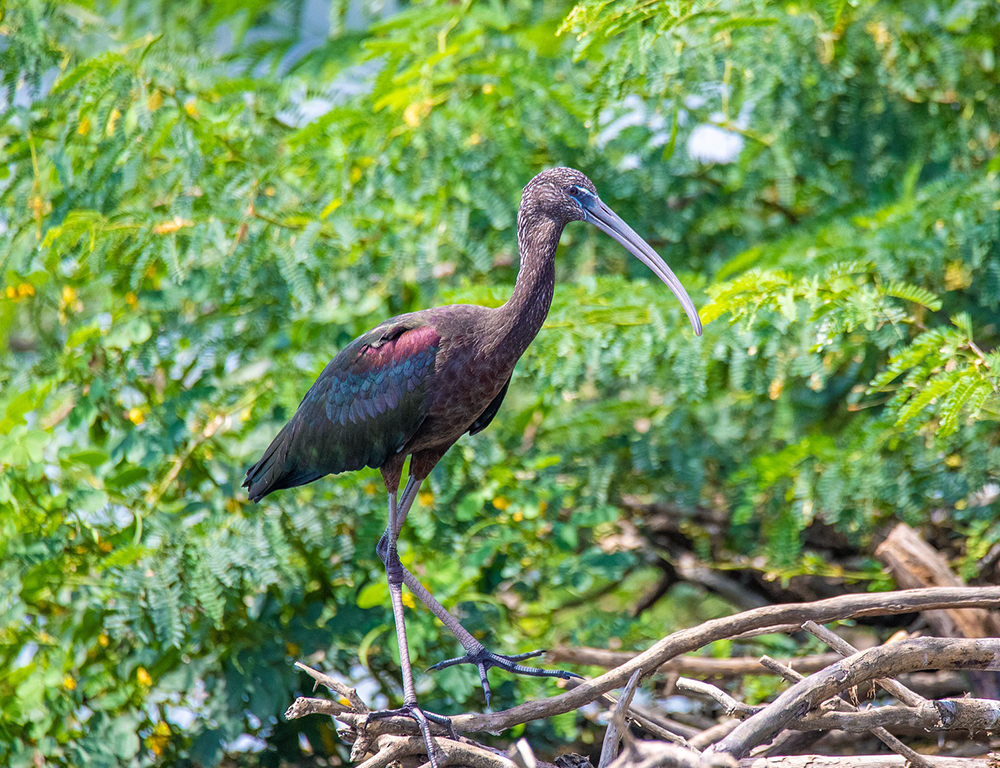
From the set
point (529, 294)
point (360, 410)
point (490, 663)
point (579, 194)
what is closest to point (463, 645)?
point (490, 663)

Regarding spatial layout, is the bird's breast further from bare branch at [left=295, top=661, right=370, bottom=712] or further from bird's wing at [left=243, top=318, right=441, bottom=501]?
bare branch at [left=295, top=661, right=370, bottom=712]

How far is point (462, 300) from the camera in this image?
5.85 meters

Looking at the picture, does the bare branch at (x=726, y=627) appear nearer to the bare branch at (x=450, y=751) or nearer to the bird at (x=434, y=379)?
the bare branch at (x=450, y=751)

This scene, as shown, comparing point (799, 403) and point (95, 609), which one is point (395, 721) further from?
point (799, 403)

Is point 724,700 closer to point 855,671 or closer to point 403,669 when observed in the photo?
point 855,671

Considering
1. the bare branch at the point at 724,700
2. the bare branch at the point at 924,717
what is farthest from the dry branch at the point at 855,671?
the bare branch at the point at 724,700

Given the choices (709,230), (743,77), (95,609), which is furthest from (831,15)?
(95,609)

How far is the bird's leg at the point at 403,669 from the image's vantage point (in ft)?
13.1

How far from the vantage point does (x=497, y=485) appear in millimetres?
6004

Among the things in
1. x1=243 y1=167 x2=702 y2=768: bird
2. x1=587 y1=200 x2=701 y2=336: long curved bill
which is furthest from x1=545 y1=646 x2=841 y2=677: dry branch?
x1=587 y1=200 x2=701 y2=336: long curved bill

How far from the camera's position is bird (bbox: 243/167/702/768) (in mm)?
4422

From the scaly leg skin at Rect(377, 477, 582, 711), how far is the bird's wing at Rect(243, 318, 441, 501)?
44cm

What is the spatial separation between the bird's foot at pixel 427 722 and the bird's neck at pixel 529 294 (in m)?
1.45

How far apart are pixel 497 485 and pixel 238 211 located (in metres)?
2.19
